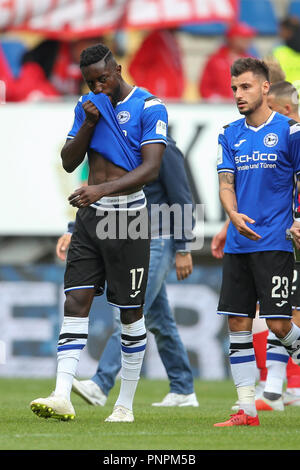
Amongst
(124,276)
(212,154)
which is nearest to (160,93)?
(212,154)

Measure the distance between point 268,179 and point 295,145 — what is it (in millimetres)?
248

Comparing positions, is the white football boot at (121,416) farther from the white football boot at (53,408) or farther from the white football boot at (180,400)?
the white football boot at (180,400)

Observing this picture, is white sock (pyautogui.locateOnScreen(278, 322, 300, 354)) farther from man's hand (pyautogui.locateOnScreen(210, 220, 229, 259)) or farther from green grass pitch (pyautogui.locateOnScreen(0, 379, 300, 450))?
man's hand (pyautogui.locateOnScreen(210, 220, 229, 259))

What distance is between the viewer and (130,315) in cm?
636

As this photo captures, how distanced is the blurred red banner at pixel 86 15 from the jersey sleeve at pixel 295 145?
8.83 meters

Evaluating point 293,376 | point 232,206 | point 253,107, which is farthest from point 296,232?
point 293,376

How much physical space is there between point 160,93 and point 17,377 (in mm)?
4736

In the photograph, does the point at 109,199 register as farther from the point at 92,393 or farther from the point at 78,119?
the point at 92,393

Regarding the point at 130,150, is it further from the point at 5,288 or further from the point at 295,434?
the point at 5,288

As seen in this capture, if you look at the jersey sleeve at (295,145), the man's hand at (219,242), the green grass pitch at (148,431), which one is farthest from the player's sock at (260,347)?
the jersey sleeve at (295,145)

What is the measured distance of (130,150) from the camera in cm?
629

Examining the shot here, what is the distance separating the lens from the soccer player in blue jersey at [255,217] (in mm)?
6191

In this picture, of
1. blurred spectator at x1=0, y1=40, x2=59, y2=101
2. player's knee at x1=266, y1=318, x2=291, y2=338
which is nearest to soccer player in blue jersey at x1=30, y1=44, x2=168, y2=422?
player's knee at x1=266, y1=318, x2=291, y2=338

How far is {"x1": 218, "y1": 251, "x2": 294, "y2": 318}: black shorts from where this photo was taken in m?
6.17
